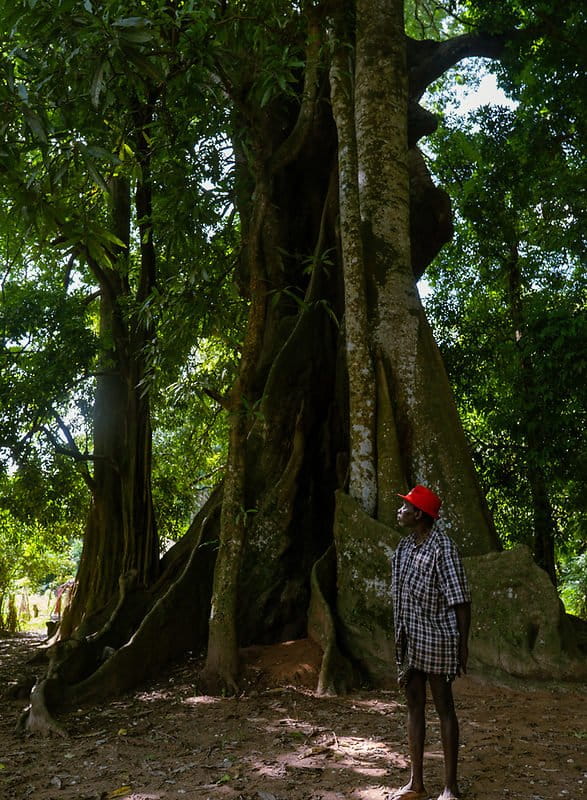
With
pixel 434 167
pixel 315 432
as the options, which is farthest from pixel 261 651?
pixel 434 167

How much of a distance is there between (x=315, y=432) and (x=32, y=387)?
4087 millimetres

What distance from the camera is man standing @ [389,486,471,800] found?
3.66 metres

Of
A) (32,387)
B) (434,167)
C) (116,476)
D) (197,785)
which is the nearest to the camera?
(197,785)

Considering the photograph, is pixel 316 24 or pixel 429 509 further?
pixel 316 24

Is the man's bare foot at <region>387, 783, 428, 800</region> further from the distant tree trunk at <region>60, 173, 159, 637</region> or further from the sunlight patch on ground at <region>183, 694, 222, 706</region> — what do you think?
the distant tree trunk at <region>60, 173, 159, 637</region>

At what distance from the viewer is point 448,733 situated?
3629 millimetres

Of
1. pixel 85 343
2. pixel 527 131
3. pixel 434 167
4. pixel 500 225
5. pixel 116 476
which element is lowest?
pixel 116 476

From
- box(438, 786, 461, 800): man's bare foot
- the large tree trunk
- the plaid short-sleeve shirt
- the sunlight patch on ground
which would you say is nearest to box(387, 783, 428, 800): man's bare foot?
box(438, 786, 461, 800): man's bare foot

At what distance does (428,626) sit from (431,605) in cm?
10

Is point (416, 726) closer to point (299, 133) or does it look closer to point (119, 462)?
point (299, 133)

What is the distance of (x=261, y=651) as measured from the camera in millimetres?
6770

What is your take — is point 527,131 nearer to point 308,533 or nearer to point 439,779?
point 308,533

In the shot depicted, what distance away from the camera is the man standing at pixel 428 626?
3.66 metres

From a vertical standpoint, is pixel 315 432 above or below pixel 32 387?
below
